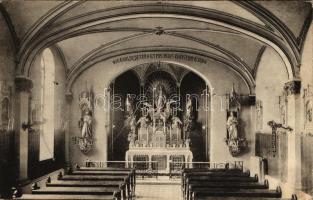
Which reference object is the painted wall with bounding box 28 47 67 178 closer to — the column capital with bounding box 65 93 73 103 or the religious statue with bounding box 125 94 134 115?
the column capital with bounding box 65 93 73 103

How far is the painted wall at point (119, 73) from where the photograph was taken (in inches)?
747

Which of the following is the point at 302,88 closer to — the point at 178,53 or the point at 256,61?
the point at 256,61

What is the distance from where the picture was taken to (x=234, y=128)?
1852 centimetres

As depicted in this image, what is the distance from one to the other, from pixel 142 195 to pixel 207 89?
7.51 m

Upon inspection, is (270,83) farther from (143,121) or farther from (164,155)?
(143,121)

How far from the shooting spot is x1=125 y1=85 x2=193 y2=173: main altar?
18594mm

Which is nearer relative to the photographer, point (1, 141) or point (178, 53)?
point (1, 141)

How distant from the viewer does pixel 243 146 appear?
1866 cm

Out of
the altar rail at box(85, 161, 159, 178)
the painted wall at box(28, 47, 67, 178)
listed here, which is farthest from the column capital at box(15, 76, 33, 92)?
the altar rail at box(85, 161, 159, 178)

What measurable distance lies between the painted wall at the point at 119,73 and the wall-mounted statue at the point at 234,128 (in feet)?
0.92

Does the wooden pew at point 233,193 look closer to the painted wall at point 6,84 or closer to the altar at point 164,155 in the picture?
the painted wall at point 6,84

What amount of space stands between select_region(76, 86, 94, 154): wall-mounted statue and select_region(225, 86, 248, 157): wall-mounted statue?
6.33m

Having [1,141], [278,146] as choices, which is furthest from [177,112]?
[1,141]

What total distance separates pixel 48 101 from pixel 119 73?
3735 millimetres
